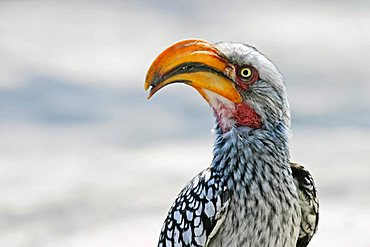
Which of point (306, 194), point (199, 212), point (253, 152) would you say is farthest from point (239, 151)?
point (306, 194)

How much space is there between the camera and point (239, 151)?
219 inches

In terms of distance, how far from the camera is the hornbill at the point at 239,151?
211 inches

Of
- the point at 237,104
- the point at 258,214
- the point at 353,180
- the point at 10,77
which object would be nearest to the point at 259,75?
the point at 237,104

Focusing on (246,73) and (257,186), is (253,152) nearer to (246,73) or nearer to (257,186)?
(257,186)

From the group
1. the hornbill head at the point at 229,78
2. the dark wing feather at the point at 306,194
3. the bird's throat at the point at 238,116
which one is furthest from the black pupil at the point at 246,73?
the dark wing feather at the point at 306,194

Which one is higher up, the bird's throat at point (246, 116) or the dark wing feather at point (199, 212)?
the bird's throat at point (246, 116)

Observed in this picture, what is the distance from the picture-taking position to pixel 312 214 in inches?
232

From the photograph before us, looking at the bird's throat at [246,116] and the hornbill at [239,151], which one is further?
the bird's throat at [246,116]

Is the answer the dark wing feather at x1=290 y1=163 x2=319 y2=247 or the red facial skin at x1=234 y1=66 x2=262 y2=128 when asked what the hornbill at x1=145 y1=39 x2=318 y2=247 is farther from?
the dark wing feather at x1=290 y1=163 x2=319 y2=247

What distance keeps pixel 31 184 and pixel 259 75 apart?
12.0ft

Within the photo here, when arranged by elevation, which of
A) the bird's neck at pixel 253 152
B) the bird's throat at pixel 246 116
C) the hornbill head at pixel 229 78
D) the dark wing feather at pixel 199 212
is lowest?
the dark wing feather at pixel 199 212

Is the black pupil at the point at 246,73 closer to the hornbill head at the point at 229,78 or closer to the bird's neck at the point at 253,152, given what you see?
the hornbill head at the point at 229,78

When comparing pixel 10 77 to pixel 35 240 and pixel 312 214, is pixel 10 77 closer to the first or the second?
pixel 35 240

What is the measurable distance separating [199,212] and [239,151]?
1.06ft
